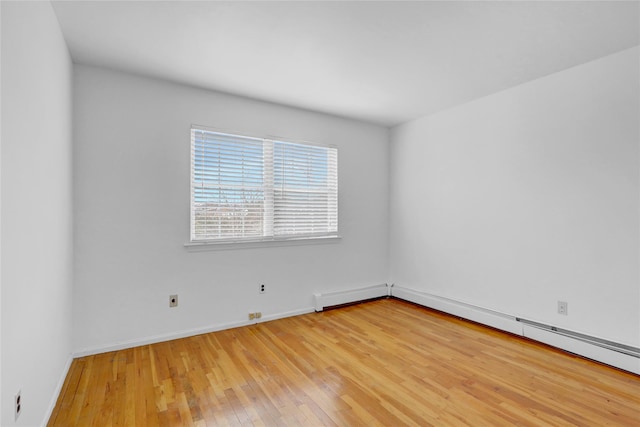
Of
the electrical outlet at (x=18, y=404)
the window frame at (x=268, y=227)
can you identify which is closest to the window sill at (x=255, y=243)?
the window frame at (x=268, y=227)

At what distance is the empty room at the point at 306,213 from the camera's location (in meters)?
1.93

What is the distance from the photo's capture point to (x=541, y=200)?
308 cm

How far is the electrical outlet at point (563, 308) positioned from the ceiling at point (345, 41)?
2168 millimetres

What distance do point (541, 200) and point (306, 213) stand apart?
8.39 ft

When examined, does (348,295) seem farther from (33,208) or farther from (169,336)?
(33,208)

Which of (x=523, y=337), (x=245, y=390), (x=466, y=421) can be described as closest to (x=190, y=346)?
(x=245, y=390)

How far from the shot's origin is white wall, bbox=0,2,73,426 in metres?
1.35

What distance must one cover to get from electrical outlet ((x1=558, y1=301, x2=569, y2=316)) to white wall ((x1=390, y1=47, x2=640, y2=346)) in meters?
0.04

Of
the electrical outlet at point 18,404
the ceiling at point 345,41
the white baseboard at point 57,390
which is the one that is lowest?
the white baseboard at point 57,390

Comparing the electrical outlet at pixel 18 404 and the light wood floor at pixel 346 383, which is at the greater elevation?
the electrical outlet at pixel 18 404

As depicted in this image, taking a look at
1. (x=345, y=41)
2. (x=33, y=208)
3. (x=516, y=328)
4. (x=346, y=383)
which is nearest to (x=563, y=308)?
(x=516, y=328)

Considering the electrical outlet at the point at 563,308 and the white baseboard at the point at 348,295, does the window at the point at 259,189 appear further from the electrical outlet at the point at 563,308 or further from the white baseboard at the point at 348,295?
the electrical outlet at the point at 563,308

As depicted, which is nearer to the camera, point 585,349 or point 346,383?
point 346,383

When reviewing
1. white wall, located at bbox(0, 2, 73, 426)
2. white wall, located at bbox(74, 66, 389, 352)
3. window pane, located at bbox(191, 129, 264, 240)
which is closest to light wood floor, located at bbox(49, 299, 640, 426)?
white wall, located at bbox(74, 66, 389, 352)
